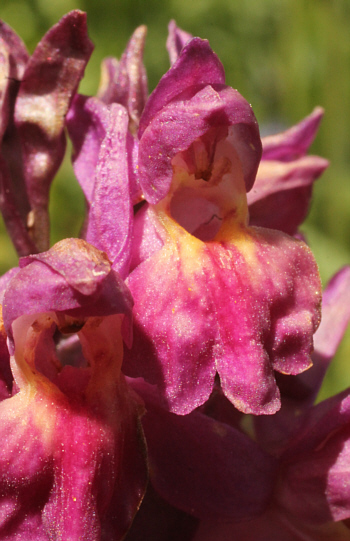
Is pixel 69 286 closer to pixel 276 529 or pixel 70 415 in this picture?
pixel 70 415

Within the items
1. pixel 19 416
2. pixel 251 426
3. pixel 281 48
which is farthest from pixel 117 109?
pixel 281 48

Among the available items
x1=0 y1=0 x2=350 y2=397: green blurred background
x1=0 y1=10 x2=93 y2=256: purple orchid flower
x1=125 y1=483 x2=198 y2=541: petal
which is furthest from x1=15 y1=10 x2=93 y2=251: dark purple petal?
x1=0 y1=0 x2=350 y2=397: green blurred background

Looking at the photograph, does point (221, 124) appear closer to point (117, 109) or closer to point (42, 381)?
point (117, 109)

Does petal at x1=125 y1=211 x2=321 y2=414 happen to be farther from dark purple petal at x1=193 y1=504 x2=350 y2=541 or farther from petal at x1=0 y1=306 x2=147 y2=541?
dark purple petal at x1=193 y1=504 x2=350 y2=541

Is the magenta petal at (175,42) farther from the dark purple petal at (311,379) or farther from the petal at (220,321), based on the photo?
the dark purple petal at (311,379)

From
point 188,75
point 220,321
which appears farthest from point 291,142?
point 220,321

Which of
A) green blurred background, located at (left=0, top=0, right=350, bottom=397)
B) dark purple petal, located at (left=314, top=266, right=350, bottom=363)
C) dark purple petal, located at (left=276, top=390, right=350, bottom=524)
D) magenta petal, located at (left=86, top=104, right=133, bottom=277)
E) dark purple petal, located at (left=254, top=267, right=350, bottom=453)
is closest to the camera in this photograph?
magenta petal, located at (left=86, top=104, right=133, bottom=277)

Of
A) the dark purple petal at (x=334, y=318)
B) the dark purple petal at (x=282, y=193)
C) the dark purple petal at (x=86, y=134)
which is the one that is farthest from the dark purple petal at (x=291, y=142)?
the dark purple petal at (x=86, y=134)
